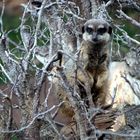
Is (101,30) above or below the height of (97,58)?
above

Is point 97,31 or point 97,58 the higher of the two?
point 97,31

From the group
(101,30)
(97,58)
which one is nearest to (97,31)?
(101,30)

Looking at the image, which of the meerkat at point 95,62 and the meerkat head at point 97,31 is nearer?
the meerkat head at point 97,31

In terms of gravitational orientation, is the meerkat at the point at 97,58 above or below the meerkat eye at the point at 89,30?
below

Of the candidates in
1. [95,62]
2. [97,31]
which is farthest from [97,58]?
[97,31]

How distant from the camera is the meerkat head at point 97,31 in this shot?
538 cm

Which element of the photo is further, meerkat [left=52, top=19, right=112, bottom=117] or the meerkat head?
meerkat [left=52, top=19, right=112, bottom=117]

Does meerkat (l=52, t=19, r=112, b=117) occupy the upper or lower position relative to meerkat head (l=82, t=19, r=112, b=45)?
lower

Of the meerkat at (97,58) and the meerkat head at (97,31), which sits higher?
the meerkat head at (97,31)

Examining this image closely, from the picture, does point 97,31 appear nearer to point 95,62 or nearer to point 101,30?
point 101,30

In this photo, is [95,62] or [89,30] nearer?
[89,30]

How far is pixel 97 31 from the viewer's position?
552 centimetres

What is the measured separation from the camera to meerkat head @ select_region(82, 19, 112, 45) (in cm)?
538

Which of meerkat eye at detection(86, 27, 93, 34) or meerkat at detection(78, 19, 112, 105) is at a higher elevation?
meerkat eye at detection(86, 27, 93, 34)
